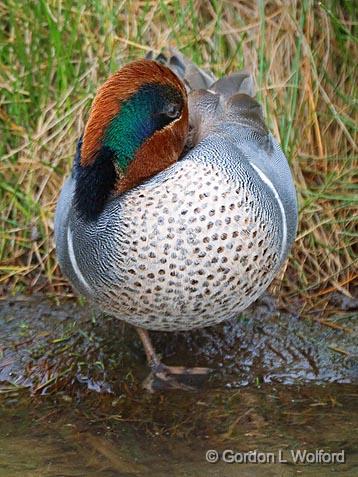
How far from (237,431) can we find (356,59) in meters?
1.93

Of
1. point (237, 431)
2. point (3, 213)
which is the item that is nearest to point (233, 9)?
point (3, 213)

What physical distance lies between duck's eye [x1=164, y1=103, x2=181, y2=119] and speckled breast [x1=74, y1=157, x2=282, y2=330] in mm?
173

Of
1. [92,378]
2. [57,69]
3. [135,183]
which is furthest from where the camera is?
[57,69]

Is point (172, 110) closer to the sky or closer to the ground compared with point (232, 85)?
closer to the sky

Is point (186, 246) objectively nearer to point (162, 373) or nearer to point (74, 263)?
point (74, 263)

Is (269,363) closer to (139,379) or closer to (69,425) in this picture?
(139,379)

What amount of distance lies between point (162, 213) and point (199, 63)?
169cm

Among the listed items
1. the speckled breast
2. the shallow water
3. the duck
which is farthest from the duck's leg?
the speckled breast

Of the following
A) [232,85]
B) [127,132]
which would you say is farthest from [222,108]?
[127,132]

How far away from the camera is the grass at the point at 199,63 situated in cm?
441

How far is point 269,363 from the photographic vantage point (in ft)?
12.9

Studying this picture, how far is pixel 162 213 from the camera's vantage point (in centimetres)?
321

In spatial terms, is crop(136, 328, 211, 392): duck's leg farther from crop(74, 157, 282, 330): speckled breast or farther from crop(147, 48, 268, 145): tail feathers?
crop(147, 48, 268, 145): tail feathers

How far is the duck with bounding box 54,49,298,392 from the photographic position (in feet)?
10.6
